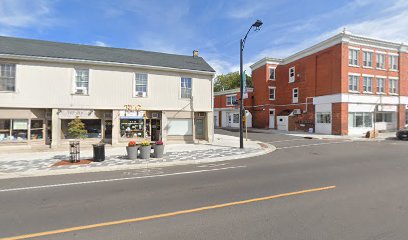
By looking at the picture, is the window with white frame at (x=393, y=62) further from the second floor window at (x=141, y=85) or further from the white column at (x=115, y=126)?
the white column at (x=115, y=126)

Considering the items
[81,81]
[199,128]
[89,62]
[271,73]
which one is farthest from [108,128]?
[271,73]

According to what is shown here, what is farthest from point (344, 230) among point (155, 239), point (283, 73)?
point (283, 73)

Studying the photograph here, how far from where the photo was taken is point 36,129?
49.7 ft

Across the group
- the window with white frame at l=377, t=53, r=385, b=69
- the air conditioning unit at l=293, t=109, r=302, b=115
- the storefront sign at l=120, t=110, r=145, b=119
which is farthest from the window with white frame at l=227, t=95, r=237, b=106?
the storefront sign at l=120, t=110, r=145, b=119

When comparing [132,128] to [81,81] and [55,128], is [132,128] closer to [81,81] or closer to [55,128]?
[81,81]

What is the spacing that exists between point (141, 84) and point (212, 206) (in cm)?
1389

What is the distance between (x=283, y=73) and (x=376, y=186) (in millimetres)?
33502

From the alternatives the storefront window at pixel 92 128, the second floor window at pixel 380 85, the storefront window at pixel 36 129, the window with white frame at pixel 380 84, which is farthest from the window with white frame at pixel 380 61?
the storefront window at pixel 36 129

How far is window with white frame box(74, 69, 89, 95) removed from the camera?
15826 millimetres

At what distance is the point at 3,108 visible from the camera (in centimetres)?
1427

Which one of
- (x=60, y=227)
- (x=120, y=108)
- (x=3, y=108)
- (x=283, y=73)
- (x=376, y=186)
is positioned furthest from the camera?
(x=283, y=73)

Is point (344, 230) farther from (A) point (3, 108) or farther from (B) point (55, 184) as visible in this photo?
(A) point (3, 108)

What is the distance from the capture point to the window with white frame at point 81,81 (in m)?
15.8

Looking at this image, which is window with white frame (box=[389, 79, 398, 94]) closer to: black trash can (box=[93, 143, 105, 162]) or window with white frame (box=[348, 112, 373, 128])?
window with white frame (box=[348, 112, 373, 128])
